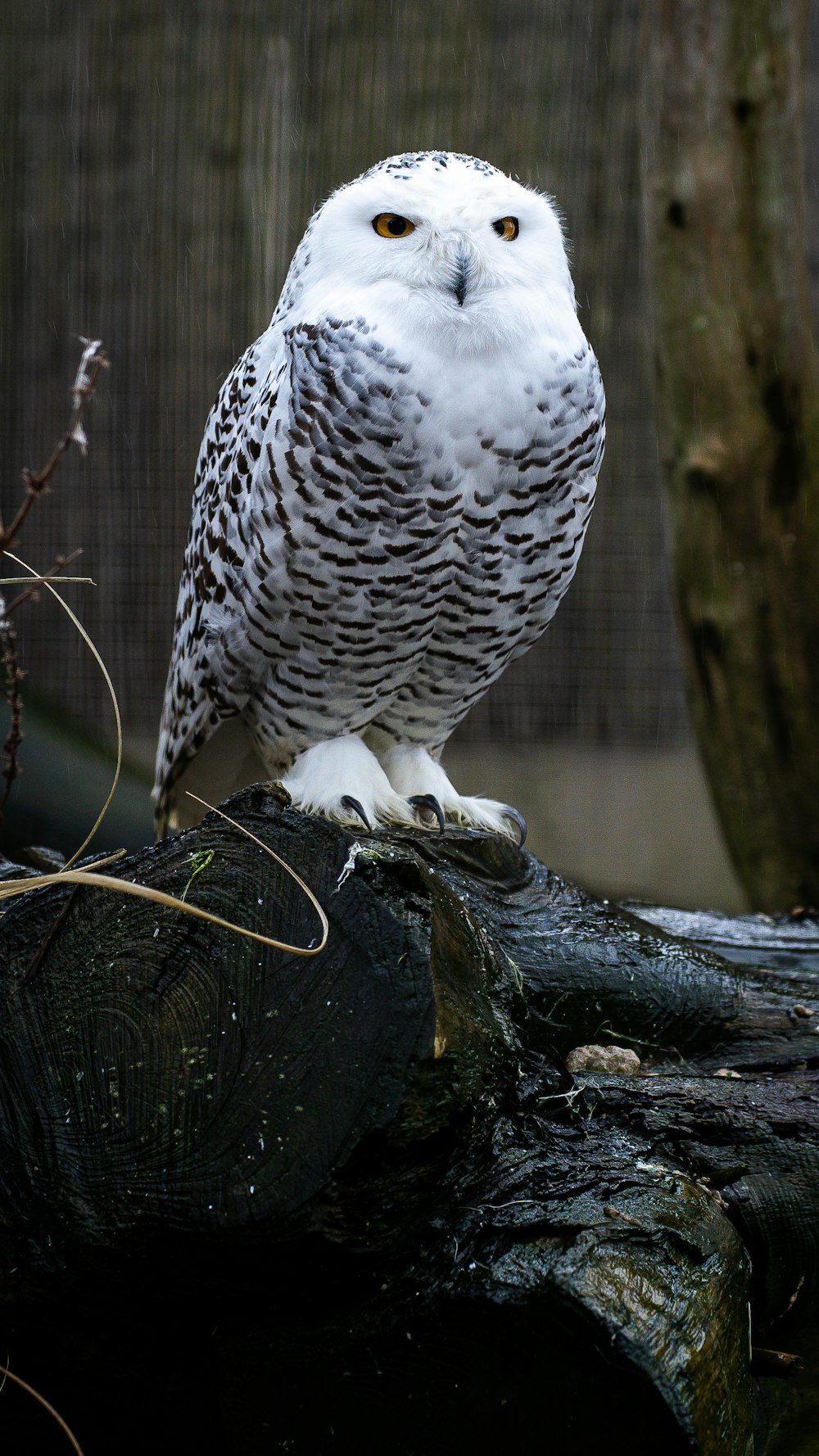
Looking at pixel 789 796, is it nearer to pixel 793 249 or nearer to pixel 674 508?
pixel 674 508

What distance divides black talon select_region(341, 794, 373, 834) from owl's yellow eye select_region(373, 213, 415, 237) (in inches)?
33.5

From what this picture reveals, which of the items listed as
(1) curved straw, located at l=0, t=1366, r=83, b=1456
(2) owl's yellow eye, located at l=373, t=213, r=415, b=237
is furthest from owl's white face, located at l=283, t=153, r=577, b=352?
(1) curved straw, located at l=0, t=1366, r=83, b=1456

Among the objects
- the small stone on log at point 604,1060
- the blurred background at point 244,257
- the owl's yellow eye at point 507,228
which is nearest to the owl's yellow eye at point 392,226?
the owl's yellow eye at point 507,228

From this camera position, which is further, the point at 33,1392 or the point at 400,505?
the point at 400,505

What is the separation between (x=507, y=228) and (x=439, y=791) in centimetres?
98

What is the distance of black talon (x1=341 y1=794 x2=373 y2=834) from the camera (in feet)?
6.48

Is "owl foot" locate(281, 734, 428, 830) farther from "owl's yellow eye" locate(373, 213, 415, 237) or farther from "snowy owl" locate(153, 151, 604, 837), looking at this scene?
"owl's yellow eye" locate(373, 213, 415, 237)

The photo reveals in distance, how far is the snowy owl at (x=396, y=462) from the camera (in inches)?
67.7

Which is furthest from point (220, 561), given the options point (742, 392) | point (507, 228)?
point (742, 392)

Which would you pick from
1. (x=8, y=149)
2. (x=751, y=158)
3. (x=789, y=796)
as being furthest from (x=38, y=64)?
(x=789, y=796)

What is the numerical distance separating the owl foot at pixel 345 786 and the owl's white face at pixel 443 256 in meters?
0.70

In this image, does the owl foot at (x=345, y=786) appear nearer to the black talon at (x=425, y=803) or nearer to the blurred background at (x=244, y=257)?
the black talon at (x=425, y=803)

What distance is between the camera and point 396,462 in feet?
5.59

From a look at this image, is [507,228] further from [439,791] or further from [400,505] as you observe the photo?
[439,791]
